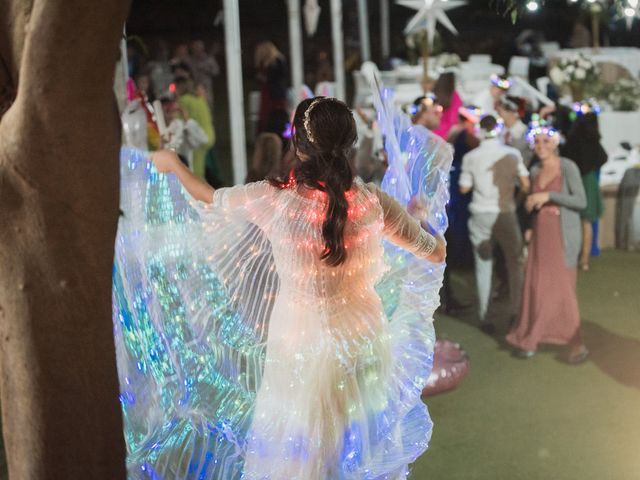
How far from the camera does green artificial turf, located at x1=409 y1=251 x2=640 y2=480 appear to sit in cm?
481

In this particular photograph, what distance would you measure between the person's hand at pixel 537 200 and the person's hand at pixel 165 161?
3.62 metres

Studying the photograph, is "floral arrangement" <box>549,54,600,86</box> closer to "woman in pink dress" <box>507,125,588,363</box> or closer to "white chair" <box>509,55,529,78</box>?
"white chair" <box>509,55,529,78</box>

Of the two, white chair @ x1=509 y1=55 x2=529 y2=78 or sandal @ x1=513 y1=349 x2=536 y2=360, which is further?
white chair @ x1=509 y1=55 x2=529 y2=78

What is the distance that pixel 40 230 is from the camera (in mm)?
2557

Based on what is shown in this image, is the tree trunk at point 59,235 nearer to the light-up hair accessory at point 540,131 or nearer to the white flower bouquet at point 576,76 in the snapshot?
the light-up hair accessory at point 540,131

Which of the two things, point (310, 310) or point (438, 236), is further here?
point (438, 236)

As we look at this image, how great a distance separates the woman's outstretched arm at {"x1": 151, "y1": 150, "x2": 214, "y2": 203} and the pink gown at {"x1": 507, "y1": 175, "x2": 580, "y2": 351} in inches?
143

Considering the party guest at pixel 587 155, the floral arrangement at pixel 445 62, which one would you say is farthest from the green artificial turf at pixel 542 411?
the floral arrangement at pixel 445 62

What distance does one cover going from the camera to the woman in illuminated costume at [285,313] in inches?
128

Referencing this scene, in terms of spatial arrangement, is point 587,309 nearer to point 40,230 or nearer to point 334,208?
point 334,208

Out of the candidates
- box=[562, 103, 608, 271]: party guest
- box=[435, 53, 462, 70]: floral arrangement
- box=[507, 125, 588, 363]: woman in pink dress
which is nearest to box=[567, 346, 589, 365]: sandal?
box=[507, 125, 588, 363]: woman in pink dress

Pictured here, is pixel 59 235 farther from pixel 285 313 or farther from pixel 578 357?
pixel 578 357

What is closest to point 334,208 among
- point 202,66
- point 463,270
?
point 463,270

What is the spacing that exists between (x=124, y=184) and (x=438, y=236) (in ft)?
4.33
